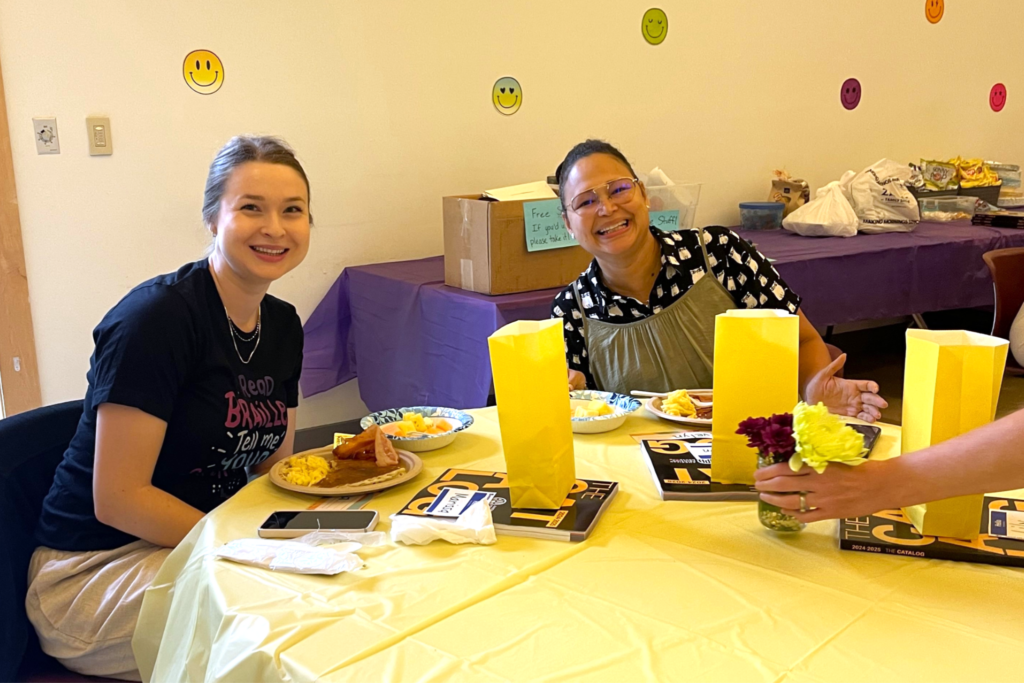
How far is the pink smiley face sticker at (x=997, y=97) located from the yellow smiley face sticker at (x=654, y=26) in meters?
2.86

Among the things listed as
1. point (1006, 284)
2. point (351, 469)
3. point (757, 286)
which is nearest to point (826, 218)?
point (1006, 284)

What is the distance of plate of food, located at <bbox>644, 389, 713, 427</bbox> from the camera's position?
1617 millimetres

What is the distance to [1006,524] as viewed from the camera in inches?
45.7

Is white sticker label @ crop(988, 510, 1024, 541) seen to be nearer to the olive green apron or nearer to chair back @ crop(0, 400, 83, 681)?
the olive green apron

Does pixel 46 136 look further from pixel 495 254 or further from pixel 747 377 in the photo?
pixel 747 377

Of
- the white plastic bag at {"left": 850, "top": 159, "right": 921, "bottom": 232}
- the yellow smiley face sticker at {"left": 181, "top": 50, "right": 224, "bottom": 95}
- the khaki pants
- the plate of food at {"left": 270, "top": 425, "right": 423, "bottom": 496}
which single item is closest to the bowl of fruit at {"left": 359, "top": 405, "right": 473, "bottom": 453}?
the plate of food at {"left": 270, "top": 425, "right": 423, "bottom": 496}

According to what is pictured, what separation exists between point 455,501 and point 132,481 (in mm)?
555

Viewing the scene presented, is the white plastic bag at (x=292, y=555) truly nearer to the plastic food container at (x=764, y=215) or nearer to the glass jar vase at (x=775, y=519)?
the glass jar vase at (x=775, y=519)

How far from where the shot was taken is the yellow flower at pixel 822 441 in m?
1.05

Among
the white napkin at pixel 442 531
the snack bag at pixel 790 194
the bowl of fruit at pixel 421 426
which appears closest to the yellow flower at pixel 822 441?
the white napkin at pixel 442 531

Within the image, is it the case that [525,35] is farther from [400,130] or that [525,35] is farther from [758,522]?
[758,522]

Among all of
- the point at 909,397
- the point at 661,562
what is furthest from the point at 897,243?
the point at 661,562

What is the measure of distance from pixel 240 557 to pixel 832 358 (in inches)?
61.9

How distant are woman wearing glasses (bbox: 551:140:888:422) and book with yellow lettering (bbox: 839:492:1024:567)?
821mm
